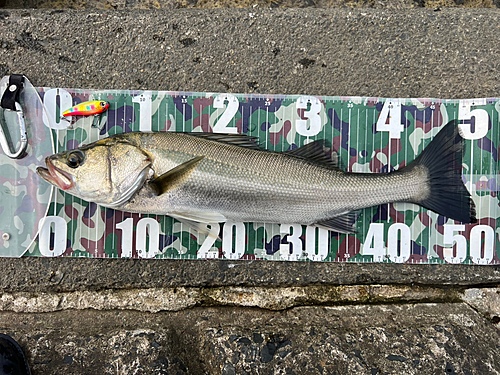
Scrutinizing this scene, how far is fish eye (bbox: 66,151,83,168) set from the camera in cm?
224

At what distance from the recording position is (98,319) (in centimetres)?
258

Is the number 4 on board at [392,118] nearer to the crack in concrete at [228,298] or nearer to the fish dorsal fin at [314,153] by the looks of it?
the fish dorsal fin at [314,153]

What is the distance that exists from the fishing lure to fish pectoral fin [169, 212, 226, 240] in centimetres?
110

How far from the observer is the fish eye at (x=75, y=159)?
2.24 metres

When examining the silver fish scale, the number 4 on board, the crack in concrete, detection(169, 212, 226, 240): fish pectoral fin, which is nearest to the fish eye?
the silver fish scale

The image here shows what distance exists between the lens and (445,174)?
242 cm

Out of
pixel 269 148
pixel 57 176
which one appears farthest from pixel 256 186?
pixel 57 176

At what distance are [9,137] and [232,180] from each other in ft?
6.62

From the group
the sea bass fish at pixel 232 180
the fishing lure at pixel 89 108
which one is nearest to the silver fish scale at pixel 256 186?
the sea bass fish at pixel 232 180

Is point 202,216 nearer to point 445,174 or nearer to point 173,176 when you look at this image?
point 173,176

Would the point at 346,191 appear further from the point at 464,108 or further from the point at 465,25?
the point at 465,25

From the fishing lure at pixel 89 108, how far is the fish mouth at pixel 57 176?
54cm

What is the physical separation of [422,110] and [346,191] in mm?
1067

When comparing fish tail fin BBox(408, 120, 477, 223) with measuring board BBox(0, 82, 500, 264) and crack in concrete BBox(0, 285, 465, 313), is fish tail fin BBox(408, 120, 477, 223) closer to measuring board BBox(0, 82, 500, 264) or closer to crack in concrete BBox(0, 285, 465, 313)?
measuring board BBox(0, 82, 500, 264)
